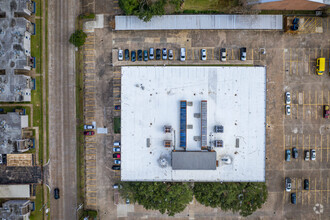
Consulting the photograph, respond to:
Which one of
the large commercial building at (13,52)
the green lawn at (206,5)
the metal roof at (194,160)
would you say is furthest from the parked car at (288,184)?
the large commercial building at (13,52)

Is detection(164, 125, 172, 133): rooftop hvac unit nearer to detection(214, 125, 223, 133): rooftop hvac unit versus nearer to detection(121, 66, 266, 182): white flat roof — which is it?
detection(121, 66, 266, 182): white flat roof

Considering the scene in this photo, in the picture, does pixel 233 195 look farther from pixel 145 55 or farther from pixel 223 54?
pixel 145 55

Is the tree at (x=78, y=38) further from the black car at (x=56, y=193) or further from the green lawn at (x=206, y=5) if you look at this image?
the black car at (x=56, y=193)

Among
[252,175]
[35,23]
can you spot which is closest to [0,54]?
[35,23]

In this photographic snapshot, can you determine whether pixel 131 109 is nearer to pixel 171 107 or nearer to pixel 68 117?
pixel 171 107

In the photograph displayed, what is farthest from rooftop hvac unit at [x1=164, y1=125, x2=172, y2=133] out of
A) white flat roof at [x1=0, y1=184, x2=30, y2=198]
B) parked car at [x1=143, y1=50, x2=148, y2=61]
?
white flat roof at [x1=0, y1=184, x2=30, y2=198]

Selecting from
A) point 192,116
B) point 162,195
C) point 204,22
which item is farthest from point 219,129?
point 204,22
